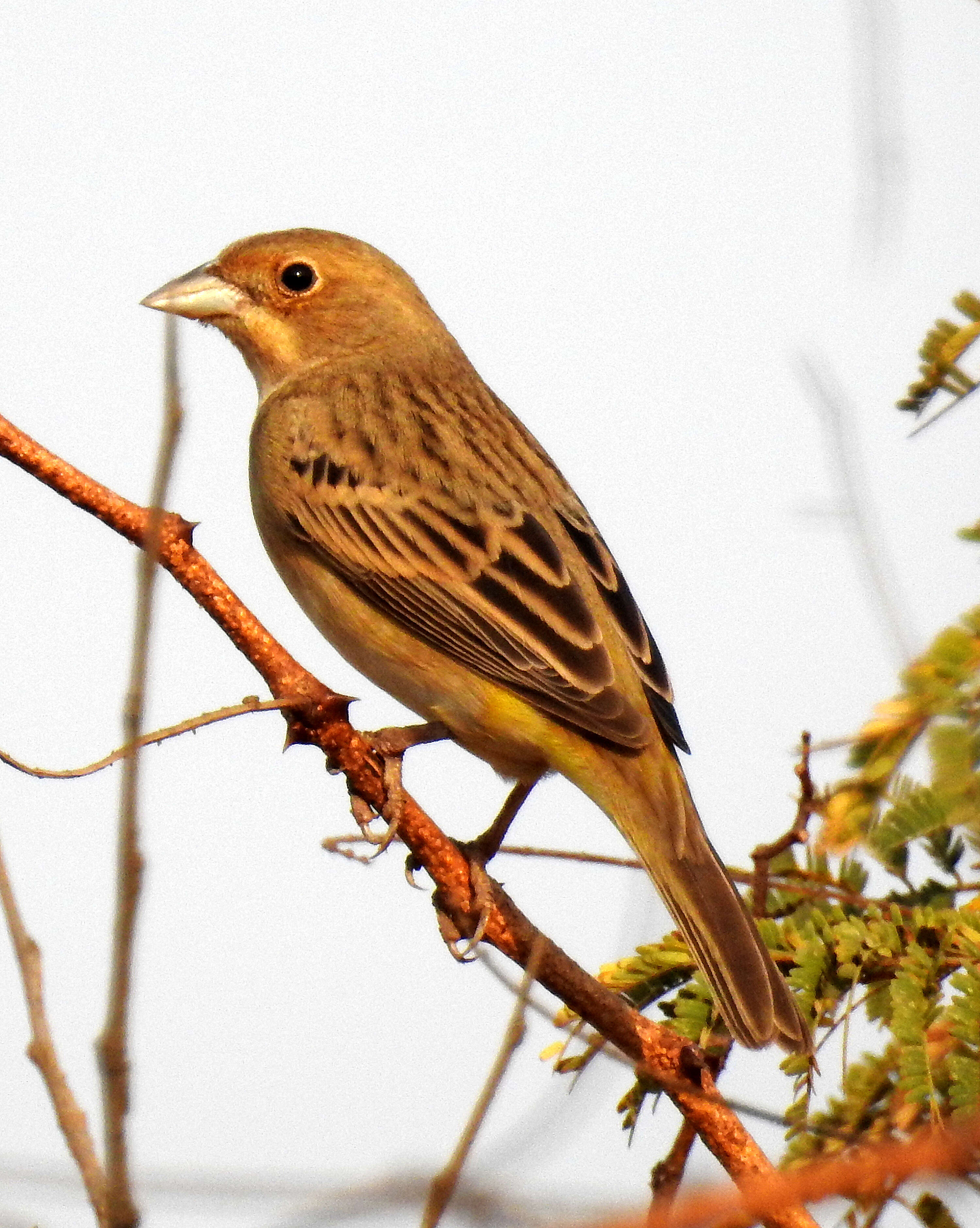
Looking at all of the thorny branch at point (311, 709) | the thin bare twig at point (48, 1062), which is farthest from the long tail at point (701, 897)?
the thin bare twig at point (48, 1062)

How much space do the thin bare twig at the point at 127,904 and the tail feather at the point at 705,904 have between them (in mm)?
2015

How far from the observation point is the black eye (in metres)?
6.84

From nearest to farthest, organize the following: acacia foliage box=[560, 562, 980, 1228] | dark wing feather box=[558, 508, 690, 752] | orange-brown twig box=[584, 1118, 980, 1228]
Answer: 1. orange-brown twig box=[584, 1118, 980, 1228]
2. acacia foliage box=[560, 562, 980, 1228]
3. dark wing feather box=[558, 508, 690, 752]

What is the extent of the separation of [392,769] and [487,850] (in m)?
1.13

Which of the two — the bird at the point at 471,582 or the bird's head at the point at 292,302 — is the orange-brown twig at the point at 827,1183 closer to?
the bird at the point at 471,582

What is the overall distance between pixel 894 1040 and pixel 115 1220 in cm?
190

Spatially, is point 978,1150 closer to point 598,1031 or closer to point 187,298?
point 598,1031

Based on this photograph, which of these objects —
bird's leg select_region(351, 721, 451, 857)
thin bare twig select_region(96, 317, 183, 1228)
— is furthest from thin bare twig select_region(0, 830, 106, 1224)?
bird's leg select_region(351, 721, 451, 857)

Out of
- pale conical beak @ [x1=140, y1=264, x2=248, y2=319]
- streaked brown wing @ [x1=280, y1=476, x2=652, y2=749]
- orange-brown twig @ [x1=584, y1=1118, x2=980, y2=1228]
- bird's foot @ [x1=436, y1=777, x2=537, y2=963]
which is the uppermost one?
pale conical beak @ [x1=140, y1=264, x2=248, y2=319]

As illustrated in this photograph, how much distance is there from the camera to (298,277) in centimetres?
688

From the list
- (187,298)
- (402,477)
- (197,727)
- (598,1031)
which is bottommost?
(598,1031)

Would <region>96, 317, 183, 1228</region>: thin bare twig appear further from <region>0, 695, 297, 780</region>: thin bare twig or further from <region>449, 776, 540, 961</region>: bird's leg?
<region>449, 776, 540, 961</region>: bird's leg

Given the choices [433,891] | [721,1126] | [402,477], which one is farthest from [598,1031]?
[402,477]

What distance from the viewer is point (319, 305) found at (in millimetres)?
6844
